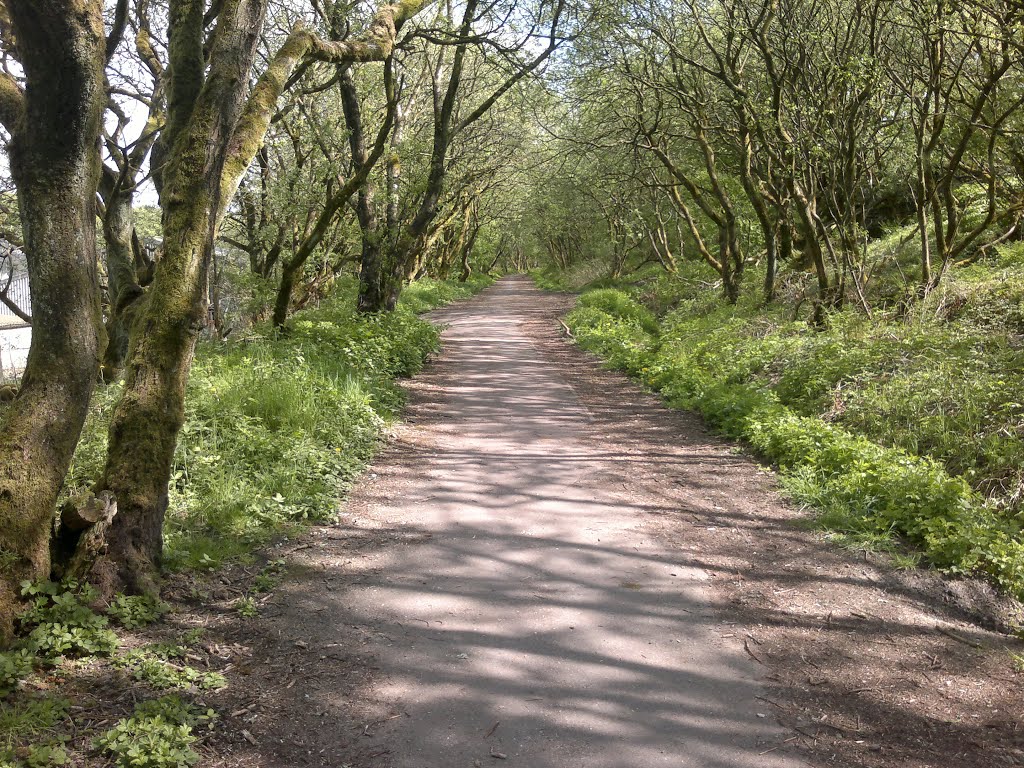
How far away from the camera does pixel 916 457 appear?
688 centimetres

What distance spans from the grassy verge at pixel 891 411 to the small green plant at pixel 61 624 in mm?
5077

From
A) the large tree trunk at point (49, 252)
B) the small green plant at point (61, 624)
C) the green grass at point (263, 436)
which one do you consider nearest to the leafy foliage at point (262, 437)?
the green grass at point (263, 436)

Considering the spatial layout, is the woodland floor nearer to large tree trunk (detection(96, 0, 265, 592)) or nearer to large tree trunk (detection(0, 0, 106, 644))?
large tree trunk (detection(96, 0, 265, 592))

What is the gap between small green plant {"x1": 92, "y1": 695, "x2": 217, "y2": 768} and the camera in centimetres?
311

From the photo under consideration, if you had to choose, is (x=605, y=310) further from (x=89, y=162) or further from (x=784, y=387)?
(x=89, y=162)

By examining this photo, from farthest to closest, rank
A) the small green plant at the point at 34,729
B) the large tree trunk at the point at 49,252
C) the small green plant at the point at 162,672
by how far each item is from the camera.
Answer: the large tree trunk at the point at 49,252
the small green plant at the point at 162,672
the small green plant at the point at 34,729

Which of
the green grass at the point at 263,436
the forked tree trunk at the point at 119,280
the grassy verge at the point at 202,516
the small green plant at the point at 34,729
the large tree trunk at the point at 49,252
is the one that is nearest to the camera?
the small green plant at the point at 34,729

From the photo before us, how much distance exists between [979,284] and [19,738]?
12.3 m

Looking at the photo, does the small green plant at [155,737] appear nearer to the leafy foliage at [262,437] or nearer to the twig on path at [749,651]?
the leafy foliage at [262,437]

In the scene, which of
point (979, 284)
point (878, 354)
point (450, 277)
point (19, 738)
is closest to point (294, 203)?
point (878, 354)

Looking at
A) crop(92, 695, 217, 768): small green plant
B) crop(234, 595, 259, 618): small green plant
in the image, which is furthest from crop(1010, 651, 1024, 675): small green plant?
crop(234, 595, 259, 618): small green plant

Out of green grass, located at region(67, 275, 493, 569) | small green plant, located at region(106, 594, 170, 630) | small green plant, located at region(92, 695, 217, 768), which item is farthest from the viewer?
green grass, located at region(67, 275, 493, 569)

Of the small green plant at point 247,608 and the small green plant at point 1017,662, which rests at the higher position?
the small green plant at point 247,608

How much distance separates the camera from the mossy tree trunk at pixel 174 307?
4.48 metres
